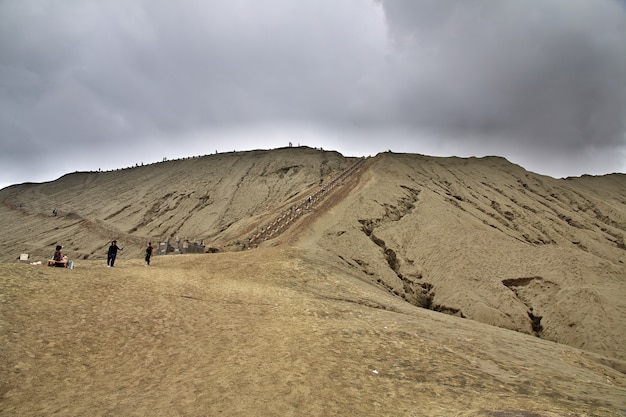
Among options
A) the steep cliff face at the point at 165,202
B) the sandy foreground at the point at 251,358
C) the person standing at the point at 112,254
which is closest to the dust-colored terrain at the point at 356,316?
the sandy foreground at the point at 251,358

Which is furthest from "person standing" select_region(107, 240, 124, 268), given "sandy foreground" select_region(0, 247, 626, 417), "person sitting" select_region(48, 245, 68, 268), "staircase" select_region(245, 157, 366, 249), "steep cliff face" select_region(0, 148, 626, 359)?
"staircase" select_region(245, 157, 366, 249)

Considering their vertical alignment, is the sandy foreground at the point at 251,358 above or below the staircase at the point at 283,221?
below

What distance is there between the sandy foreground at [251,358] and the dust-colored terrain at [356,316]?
1.9 inches

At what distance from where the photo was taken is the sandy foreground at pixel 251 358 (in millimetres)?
6082

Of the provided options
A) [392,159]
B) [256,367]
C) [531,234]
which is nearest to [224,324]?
[256,367]

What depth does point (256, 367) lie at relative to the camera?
7625mm

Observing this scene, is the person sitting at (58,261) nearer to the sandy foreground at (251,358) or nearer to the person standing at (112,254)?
the sandy foreground at (251,358)

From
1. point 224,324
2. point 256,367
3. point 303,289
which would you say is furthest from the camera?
point 303,289

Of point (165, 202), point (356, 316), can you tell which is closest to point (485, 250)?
point (356, 316)

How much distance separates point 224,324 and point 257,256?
761 centimetres

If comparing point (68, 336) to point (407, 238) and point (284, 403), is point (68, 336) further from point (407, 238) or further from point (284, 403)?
point (407, 238)

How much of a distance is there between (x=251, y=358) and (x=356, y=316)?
15.6ft

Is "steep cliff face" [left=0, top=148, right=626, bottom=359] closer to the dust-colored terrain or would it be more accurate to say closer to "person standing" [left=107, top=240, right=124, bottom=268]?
the dust-colored terrain

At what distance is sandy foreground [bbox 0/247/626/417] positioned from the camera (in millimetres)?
6082
